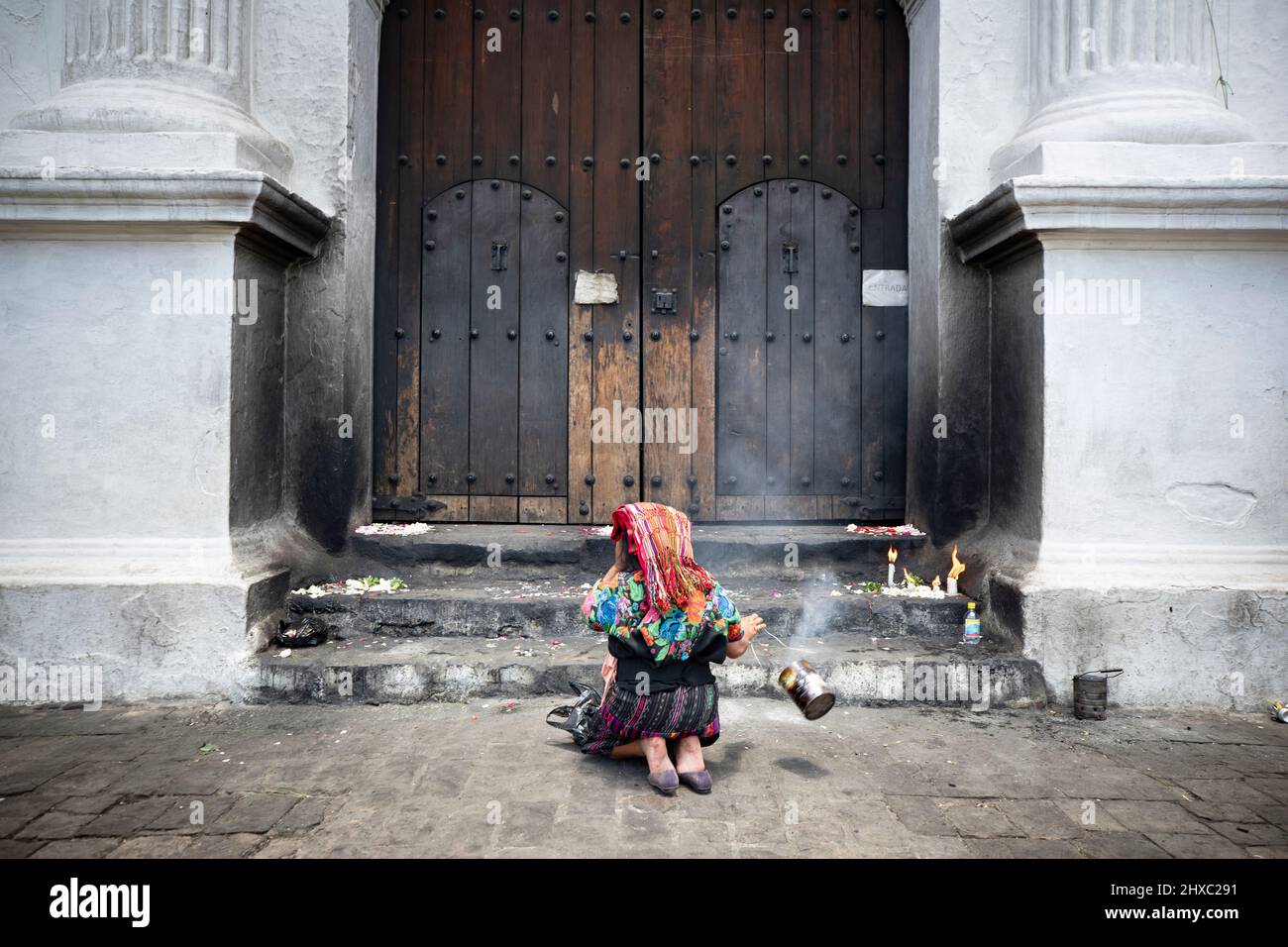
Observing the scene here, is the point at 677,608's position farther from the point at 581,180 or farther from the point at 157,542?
the point at 581,180

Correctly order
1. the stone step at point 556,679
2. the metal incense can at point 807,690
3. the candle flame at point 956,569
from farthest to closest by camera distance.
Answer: the candle flame at point 956,569 → the stone step at point 556,679 → the metal incense can at point 807,690

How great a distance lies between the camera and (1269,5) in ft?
14.3

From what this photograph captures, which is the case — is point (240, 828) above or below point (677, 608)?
below

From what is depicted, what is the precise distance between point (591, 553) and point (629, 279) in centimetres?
158

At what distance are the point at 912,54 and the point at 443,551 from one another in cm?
380

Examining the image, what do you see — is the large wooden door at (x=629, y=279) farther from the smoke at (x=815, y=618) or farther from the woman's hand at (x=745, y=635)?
the woman's hand at (x=745, y=635)

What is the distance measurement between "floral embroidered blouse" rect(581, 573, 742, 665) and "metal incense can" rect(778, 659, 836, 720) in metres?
0.34

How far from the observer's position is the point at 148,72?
4.17 metres

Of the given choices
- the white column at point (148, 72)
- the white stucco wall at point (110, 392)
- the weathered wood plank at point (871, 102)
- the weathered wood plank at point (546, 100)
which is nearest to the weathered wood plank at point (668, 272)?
the weathered wood plank at point (546, 100)

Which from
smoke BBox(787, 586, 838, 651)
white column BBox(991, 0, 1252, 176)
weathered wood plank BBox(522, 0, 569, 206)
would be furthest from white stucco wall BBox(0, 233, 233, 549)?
white column BBox(991, 0, 1252, 176)

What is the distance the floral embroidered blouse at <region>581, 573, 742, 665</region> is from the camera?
3.01m

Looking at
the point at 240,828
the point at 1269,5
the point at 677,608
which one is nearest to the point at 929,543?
the point at 677,608

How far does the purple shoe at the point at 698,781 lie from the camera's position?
288 cm

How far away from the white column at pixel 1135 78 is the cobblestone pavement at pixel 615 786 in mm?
2660
